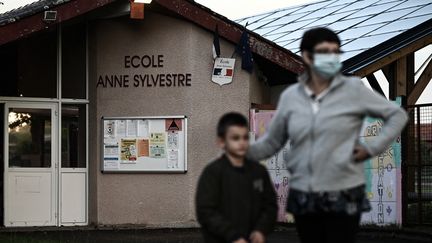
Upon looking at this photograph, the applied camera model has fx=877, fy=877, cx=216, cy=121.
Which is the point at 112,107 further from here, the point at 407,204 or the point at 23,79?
the point at 407,204

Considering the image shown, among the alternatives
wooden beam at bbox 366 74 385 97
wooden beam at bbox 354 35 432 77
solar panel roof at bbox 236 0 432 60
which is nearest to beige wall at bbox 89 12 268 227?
wooden beam at bbox 354 35 432 77

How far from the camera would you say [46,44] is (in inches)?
610

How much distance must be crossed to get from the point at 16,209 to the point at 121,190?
182cm

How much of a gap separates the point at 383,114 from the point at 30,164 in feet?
36.8

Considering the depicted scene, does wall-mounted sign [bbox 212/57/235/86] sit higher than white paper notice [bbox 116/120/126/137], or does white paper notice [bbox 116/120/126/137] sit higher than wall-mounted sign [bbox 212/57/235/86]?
wall-mounted sign [bbox 212/57/235/86]

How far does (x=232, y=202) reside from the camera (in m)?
4.70

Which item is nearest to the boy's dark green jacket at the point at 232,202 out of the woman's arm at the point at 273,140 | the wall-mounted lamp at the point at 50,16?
the woman's arm at the point at 273,140

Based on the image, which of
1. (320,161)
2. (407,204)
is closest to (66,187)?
(407,204)

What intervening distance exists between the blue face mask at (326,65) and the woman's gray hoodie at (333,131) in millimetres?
65

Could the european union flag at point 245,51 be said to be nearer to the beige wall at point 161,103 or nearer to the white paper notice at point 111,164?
the beige wall at point 161,103

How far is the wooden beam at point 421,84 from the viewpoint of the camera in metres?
18.9

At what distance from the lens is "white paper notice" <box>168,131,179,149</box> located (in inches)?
589

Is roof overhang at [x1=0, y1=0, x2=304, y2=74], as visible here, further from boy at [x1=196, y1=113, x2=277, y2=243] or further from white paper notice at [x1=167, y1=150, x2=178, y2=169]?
boy at [x1=196, y1=113, x2=277, y2=243]

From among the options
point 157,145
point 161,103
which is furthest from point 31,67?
point 157,145
